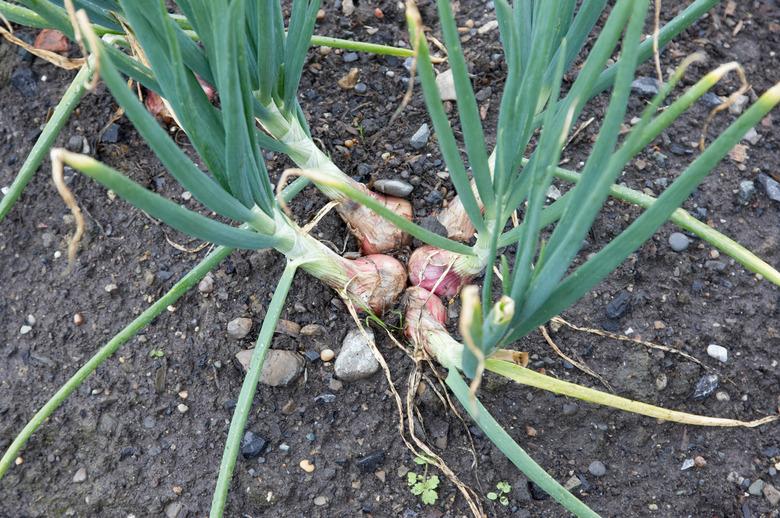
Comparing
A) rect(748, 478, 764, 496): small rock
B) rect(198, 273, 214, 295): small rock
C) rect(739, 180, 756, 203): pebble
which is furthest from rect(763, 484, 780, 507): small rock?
rect(198, 273, 214, 295): small rock

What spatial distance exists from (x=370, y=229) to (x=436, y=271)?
0.51 ft

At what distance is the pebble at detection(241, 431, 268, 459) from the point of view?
1254 mm

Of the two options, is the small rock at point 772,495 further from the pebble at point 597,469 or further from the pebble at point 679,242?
the pebble at point 679,242

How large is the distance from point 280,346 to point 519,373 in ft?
1.86

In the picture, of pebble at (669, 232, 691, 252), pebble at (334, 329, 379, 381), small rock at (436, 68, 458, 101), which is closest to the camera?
pebble at (334, 329, 379, 381)

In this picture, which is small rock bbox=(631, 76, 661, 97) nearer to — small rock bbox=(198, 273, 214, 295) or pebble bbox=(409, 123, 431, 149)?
pebble bbox=(409, 123, 431, 149)

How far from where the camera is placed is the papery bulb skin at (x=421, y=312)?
1.20 metres

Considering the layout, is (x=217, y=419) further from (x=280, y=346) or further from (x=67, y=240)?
(x=67, y=240)

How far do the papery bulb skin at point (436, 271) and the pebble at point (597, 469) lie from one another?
393 mm

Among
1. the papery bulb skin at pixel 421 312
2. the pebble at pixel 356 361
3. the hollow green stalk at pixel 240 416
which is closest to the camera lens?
the hollow green stalk at pixel 240 416

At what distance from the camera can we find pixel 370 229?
1.32m

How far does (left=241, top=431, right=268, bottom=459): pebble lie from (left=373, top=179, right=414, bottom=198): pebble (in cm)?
54

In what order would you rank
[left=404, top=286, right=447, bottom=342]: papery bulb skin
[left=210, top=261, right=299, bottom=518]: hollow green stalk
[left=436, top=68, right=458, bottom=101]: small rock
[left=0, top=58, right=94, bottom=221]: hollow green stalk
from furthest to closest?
[left=436, top=68, right=458, bottom=101]: small rock → [left=404, top=286, right=447, bottom=342]: papery bulb skin → [left=0, top=58, right=94, bottom=221]: hollow green stalk → [left=210, top=261, right=299, bottom=518]: hollow green stalk

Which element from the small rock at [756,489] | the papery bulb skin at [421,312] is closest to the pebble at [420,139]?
the papery bulb skin at [421,312]
